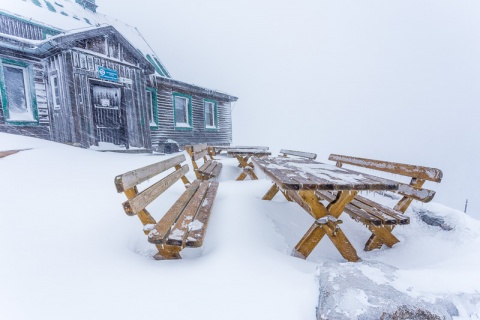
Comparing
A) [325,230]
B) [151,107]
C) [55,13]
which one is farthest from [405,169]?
[55,13]

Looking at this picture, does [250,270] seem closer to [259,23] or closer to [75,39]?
[75,39]

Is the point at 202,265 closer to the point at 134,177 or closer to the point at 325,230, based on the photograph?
the point at 134,177

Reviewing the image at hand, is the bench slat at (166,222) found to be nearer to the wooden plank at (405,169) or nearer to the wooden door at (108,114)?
the wooden plank at (405,169)

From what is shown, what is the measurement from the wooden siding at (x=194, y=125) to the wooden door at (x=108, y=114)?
151cm

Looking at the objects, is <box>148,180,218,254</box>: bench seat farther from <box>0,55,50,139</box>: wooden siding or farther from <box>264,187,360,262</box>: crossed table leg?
<box>0,55,50,139</box>: wooden siding

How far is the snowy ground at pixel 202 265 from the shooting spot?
4.15ft

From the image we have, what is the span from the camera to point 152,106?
959 centimetres

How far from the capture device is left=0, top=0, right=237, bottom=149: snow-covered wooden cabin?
6391mm

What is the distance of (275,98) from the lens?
11088cm

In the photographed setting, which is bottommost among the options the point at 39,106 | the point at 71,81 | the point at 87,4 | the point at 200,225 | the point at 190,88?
the point at 200,225

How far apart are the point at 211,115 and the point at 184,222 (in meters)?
11.5

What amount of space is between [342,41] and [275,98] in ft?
281

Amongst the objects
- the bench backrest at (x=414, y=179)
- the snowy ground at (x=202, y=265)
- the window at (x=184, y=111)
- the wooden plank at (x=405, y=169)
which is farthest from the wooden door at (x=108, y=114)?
the bench backrest at (x=414, y=179)

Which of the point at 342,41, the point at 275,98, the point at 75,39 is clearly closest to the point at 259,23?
the point at 342,41
